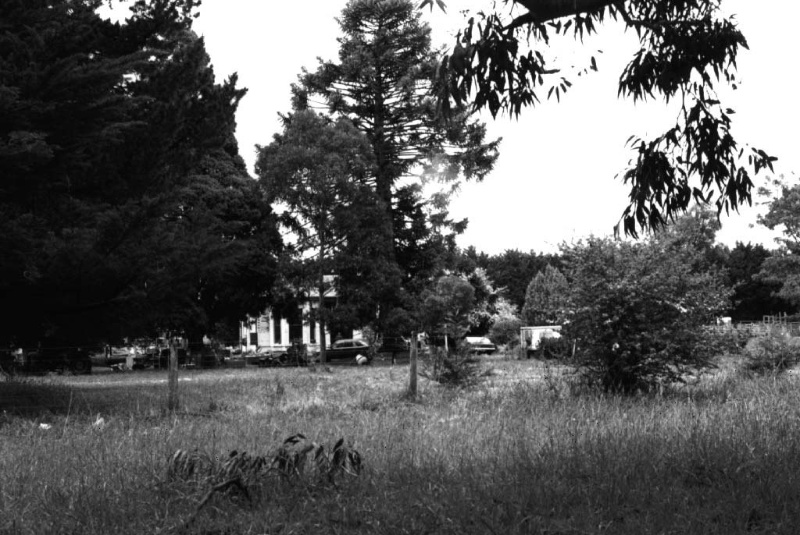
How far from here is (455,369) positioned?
48.3 feet

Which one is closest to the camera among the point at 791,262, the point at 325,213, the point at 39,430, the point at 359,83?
the point at 39,430

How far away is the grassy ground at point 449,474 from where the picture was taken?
4391 millimetres

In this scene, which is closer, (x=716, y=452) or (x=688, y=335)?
(x=716, y=452)

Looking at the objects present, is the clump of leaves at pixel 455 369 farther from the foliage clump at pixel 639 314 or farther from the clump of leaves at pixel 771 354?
the clump of leaves at pixel 771 354

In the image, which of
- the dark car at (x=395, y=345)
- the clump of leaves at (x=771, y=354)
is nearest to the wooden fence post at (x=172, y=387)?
the clump of leaves at (x=771, y=354)

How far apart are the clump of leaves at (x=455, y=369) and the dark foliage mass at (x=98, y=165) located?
4.64 metres

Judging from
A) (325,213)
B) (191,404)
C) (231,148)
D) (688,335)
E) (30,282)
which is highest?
(231,148)

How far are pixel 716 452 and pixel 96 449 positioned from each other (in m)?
5.18

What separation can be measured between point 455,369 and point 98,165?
7.69 meters

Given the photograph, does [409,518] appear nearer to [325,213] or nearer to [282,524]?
[282,524]

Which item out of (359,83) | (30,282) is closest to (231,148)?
(359,83)

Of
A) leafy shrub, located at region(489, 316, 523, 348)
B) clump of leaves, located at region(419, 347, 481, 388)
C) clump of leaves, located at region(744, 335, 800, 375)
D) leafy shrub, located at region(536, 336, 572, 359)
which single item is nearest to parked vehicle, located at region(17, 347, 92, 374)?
clump of leaves, located at region(419, 347, 481, 388)

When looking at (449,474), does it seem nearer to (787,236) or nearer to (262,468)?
(262,468)

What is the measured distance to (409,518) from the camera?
4.41 metres
